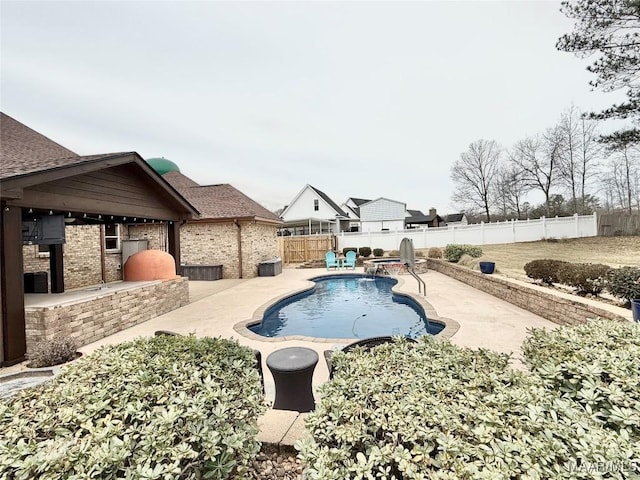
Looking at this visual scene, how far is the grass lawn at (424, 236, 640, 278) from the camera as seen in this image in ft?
48.6

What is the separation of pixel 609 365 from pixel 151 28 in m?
12.5

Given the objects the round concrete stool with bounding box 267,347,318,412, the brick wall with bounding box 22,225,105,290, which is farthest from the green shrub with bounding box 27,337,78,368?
the brick wall with bounding box 22,225,105,290

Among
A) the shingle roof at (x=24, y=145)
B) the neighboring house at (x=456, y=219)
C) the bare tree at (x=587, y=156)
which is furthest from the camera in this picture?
the neighboring house at (x=456, y=219)

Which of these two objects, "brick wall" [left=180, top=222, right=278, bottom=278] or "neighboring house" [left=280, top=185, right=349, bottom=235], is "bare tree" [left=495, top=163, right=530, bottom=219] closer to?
"neighboring house" [left=280, top=185, right=349, bottom=235]

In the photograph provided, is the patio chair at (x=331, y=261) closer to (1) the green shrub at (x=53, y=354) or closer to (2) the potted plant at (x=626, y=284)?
(2) the potted plant at (x=626, y=284)

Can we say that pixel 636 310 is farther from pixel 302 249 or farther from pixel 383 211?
pixel 383 211

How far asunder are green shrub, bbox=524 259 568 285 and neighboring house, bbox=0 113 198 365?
1066 centimetres

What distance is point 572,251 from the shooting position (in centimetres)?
1802

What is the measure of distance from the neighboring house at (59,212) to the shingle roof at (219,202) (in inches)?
187

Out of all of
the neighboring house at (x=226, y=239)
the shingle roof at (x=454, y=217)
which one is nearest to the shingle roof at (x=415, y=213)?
the shingle roof at (x=454, y=217)

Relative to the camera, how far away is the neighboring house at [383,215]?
124 feet

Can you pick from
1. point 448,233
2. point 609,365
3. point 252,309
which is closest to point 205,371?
point 609,365

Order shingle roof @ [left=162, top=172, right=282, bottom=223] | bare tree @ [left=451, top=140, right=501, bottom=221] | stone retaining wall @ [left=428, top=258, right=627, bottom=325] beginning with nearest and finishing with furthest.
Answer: stone retaining wall @ [left=428, top=258, right=627, bottom=325]
shingle roof @ [left=162, top=172, right=282, bottom=223]
bare tree @ [left=451, top=140, right=501, bottom=221]

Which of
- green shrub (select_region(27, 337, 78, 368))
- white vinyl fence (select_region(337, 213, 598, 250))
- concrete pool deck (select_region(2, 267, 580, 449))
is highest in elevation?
white vinyl fence (select_region(337, 213, 598, 250))
